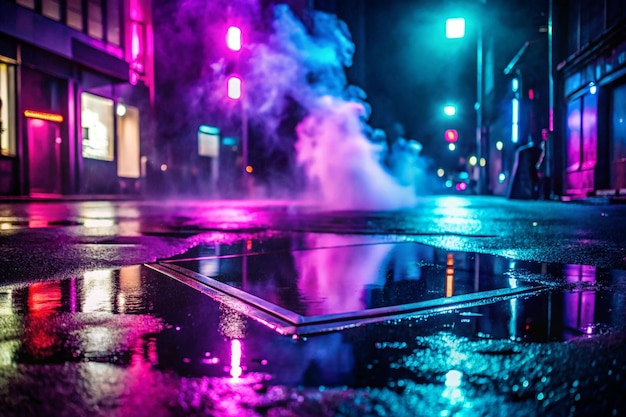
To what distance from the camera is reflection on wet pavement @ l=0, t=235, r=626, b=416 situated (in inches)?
50.6

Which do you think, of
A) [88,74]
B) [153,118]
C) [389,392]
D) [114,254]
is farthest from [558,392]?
[153,118]

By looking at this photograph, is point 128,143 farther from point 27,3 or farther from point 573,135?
point 573,135

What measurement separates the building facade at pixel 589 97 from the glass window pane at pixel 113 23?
1765 centimetres

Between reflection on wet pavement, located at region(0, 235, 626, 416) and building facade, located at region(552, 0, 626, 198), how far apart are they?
1422 cm

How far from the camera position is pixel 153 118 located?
2608 centimetres

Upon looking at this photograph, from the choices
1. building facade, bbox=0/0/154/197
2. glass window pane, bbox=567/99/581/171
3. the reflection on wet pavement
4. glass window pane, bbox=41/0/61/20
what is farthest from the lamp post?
the reflection on wet pavement

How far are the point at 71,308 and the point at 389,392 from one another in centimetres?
158

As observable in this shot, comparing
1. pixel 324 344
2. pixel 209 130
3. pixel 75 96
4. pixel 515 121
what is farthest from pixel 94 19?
pixel 324 344

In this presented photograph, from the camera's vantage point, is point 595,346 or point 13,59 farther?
point 13,59

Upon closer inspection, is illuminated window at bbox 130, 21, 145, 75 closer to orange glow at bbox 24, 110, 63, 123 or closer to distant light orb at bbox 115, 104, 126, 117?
distant light orb at bbox 115, 104, 126, 117

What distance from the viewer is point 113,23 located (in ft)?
74.7

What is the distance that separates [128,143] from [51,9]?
7.47 m

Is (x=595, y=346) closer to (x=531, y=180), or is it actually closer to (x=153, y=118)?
(x=531, y=180)

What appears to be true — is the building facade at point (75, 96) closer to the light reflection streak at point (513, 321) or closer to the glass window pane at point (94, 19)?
the glass window pane at point (94, 19)
